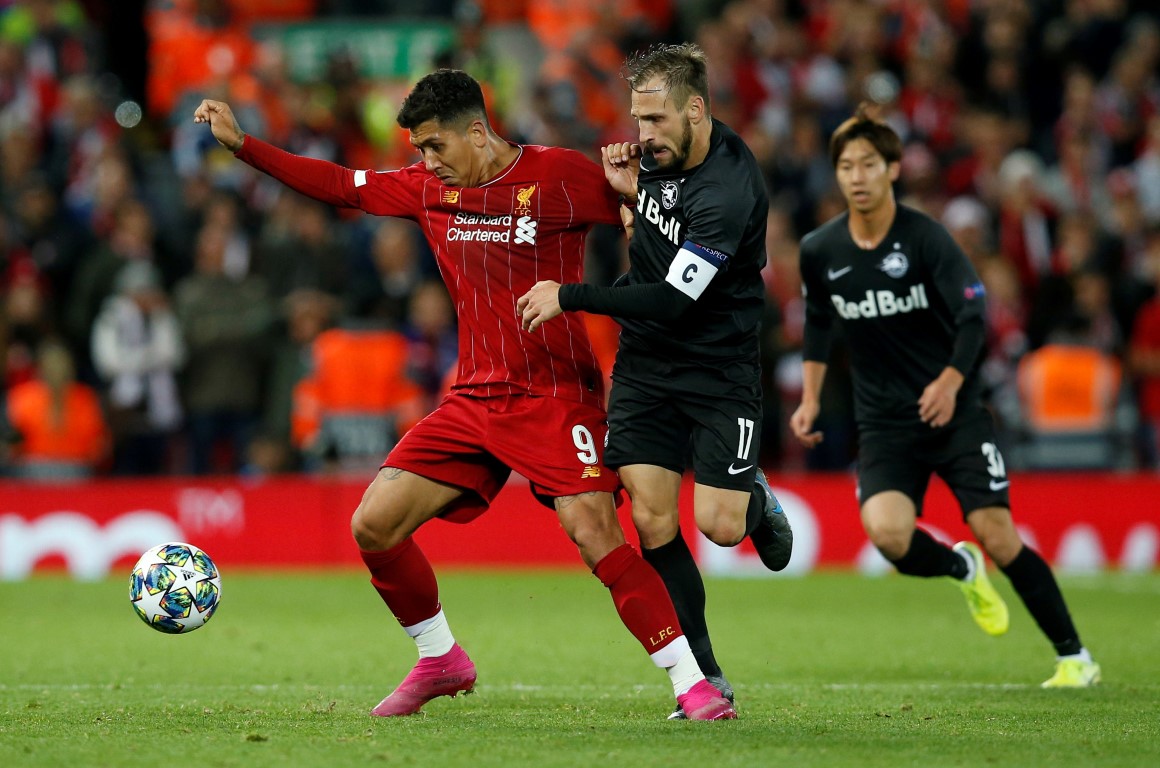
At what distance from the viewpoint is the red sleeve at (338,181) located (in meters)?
6.83

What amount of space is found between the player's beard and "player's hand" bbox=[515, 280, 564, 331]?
689 mm

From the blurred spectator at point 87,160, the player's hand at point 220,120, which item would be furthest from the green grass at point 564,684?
the blurred spectator at point 87,160

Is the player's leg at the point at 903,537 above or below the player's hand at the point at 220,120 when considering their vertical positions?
below

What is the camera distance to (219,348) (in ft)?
47.4

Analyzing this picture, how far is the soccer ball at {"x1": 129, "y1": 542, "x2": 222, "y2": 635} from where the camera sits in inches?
268

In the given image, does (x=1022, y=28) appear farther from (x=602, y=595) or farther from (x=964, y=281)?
(x=964, y=281)

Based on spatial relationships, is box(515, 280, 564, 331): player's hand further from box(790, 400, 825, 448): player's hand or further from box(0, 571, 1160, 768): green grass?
box(790, 400, 825, 448): player's hand

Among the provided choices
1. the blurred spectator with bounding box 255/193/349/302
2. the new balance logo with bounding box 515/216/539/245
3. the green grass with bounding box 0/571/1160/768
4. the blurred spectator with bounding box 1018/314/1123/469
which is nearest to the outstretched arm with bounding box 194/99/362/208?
the new balance logo with bounding box 515/216/539/245

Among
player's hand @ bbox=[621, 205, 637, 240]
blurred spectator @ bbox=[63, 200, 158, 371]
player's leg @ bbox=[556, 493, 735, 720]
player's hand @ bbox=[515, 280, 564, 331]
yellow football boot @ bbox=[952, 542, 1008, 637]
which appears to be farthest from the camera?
blurred spectator @ bbox=[63, 200, 158, 371]

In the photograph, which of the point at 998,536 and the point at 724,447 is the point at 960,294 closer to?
the point at 998,536

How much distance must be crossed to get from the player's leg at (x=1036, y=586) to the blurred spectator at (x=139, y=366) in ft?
28.1

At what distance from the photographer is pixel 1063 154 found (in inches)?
650

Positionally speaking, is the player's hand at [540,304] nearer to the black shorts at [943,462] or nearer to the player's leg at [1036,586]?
the black shorts at [943,462]

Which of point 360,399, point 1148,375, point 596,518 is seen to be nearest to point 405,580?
point 596,518
